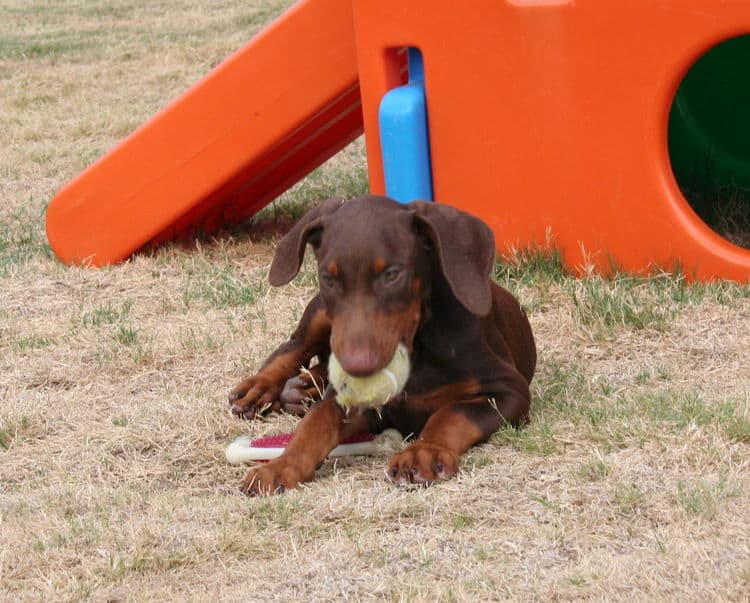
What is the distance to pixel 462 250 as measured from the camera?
3.89m

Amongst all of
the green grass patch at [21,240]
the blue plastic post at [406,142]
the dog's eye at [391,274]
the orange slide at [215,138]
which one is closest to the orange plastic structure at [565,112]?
the blue plastic post at [406,142]

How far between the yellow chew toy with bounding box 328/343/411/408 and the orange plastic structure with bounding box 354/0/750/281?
1996 millimetres

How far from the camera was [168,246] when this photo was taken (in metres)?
7.08

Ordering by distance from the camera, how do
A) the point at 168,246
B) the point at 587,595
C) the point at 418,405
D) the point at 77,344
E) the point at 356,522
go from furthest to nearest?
1. the point at 168,246
2. the point at 77,344
3. the point at 418,405
4. the point at 356,522
5. the point at 587,595

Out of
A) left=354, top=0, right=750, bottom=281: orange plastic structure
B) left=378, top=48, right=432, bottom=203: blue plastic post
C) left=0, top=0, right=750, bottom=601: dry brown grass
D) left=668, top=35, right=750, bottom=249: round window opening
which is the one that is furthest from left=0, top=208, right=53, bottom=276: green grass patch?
left=668, top=35, right=750, bottom=249: round window opening

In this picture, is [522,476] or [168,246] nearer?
[522,476]

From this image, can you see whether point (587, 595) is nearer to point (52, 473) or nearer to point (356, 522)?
point (356, 522)

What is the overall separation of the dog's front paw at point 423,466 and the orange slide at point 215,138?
290cm

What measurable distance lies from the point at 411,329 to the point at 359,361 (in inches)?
13.9

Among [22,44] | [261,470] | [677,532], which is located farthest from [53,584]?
[22,44]

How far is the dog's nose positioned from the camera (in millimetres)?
3590

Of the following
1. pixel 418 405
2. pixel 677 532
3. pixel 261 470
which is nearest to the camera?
pixel 677 532

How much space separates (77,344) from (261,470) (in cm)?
196

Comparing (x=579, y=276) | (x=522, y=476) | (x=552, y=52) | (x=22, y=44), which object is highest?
(x=552, y=52)
